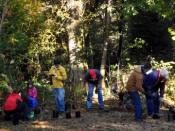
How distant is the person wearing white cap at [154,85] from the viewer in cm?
1475

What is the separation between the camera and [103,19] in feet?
80.9

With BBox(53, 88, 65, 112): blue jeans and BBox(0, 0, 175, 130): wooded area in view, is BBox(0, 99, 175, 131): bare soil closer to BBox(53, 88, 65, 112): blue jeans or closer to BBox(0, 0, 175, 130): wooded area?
BBox(53, 88, 65, 112): blue jeans

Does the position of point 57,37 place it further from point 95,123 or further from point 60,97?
point 95,123

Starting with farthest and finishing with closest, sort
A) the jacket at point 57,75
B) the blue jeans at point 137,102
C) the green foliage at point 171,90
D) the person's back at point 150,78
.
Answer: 1. the green foliage at point 171,90
2. the jacket at point 57,75
3. the person's back at point 150,78
4. the blue jeans at point 137,102

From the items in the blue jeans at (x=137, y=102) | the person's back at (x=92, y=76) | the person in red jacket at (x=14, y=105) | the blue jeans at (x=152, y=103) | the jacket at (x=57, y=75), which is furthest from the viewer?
the person's back at (x=92, y=76)

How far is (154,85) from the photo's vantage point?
14.9 m

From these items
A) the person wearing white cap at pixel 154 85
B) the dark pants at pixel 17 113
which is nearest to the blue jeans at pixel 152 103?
the person wearing white cap at pixel 154 85

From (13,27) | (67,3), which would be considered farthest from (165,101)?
(13,27)

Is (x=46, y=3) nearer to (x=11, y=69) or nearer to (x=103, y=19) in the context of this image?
(x=11, y=69)

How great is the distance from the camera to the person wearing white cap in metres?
14.8

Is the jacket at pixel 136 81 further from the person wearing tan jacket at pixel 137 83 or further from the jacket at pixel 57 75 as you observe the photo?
the jacket at pixel 57 75

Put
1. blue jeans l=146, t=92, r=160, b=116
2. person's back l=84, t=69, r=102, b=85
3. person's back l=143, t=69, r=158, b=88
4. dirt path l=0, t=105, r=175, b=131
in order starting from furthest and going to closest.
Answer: person's back l=84, t=69, r=102, b=85 → blue jeans l=146, t=92, r=160, b=116 → person's back l=143, t=69, r=158, b=88 → dirt path l=0, t=105, r=175, b=131

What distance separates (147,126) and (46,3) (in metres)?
8.74

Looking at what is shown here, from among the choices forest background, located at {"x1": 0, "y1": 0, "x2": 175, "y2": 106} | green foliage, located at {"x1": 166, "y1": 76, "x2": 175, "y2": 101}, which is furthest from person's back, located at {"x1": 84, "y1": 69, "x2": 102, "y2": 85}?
green foliage, located at {"x1": 166, "y1": 76, "x2": 175, "y2": 101}
